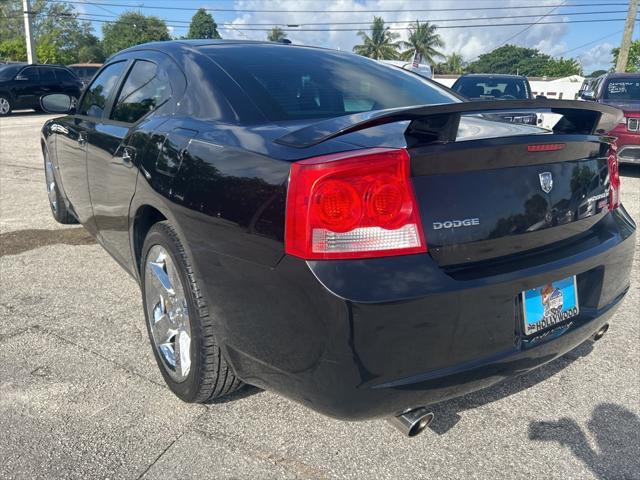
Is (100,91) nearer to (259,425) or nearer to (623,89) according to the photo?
(259,425)

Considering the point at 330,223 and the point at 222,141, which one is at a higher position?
the point at 222,141

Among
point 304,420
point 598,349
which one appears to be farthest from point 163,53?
point 598,349

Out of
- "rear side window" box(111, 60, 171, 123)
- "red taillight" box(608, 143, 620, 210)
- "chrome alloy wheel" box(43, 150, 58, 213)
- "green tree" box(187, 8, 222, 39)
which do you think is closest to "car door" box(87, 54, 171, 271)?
"rear side window" box(111, 60, 171, 123)

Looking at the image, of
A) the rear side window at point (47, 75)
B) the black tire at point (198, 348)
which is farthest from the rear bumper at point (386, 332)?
the rear side window at point (47, 75)

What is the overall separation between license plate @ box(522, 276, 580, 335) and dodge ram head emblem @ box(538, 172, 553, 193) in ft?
1.11

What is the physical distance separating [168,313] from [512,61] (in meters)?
114

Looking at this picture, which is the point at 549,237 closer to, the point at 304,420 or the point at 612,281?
the point at 612,281

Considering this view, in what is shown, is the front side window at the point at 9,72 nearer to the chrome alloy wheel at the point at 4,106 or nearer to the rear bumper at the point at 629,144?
the chrome alloy wheel at the point at 4,106

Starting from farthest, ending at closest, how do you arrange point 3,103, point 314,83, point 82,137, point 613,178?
1. point 3,103
2. point 82,137
3. point 314,83
4. point 613,178

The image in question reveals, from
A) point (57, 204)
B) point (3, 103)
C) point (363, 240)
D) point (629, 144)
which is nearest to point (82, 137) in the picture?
point (57, 204)

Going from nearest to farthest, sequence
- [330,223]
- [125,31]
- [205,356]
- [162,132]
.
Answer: [330,223], [205,356], [162,132], [125,31]

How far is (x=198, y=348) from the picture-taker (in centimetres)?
228

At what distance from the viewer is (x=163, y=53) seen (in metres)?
3.03

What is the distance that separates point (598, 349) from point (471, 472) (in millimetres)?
1365
